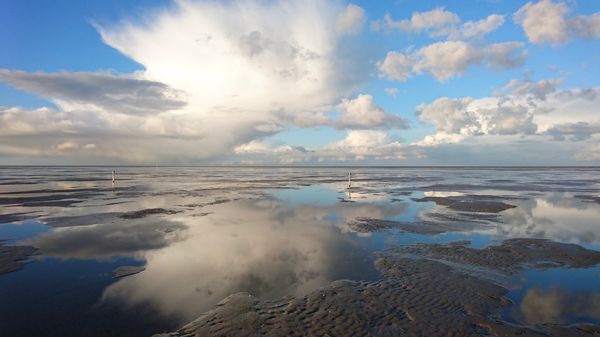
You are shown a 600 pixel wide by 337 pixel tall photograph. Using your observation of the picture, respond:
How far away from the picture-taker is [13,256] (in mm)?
13492

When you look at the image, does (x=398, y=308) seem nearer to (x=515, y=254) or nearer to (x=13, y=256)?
(x=515, y=254)

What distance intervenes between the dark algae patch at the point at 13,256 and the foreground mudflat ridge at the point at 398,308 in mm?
9055

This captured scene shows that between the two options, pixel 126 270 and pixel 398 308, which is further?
pixel 126 270

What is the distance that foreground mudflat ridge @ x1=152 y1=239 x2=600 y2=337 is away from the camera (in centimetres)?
768

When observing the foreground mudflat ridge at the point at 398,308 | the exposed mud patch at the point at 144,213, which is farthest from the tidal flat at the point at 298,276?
the exposed mud patch at the point at 144,213

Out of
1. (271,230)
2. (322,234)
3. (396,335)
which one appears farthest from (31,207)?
(396,335)

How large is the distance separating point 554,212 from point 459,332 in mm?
24737

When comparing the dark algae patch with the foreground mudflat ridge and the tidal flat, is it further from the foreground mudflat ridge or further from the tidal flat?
the foreground mudflat ridge

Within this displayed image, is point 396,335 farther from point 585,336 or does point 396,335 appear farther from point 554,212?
point 554,212

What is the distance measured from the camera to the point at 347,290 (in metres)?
10.1

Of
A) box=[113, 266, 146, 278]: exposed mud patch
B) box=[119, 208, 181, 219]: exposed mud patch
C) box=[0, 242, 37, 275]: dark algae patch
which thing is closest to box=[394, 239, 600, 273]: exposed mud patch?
box=[113, 266, 146, 278]: exposed mud patch

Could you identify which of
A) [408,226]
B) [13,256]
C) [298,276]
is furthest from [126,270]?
[408,226]

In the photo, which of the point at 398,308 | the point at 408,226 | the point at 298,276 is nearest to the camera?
the point at 398,308

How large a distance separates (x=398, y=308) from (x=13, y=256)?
15.3 meters
